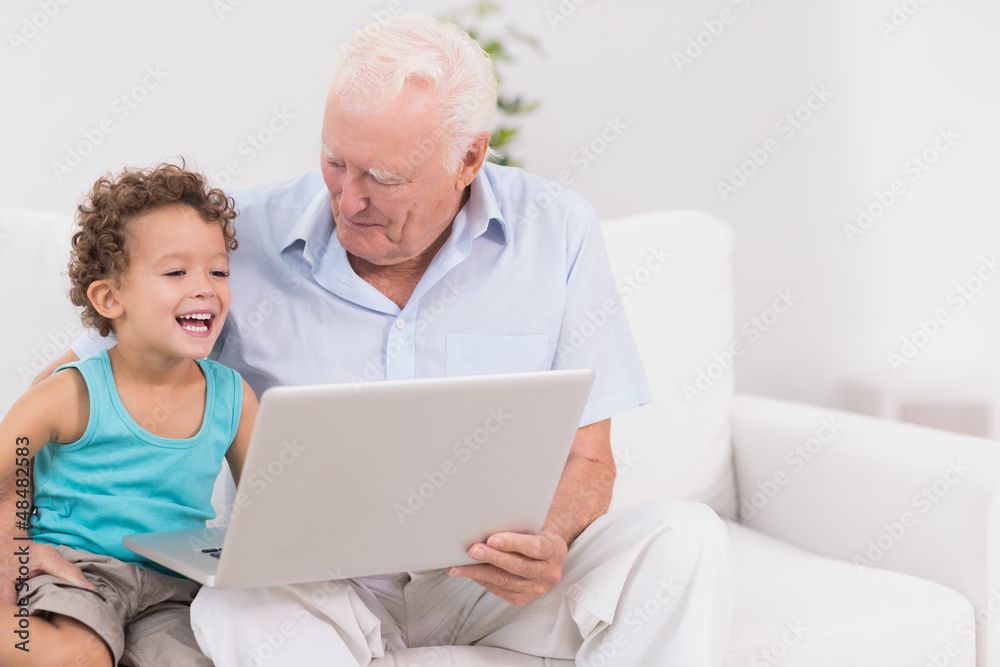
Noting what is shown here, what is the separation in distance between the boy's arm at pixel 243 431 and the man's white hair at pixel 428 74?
1.36 ft

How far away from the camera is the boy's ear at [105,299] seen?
44.5 inches

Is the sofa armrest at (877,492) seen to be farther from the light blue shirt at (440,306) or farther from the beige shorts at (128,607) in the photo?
the beige shorts at (128,607)

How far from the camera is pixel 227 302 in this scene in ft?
3.84

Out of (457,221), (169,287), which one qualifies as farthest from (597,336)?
(169,287)

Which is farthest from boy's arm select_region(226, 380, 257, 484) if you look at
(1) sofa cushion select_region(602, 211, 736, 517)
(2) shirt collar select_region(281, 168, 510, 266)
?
(1) sofa cushion select_region(602, 211, 736, 517)

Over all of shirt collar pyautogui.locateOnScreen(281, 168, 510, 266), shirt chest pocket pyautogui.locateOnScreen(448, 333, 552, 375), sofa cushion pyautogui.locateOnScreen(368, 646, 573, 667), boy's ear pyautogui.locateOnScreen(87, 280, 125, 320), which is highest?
shirt collar pyautogui.locateOnScreen(281, 168, 510, 266)

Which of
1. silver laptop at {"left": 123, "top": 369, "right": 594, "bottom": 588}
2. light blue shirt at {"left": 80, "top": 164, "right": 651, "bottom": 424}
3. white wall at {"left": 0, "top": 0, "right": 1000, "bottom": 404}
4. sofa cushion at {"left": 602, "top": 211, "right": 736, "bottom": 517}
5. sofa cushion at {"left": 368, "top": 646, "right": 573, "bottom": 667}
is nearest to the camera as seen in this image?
silver laptop at {"left": 123, "top": 369, "right": 594, "bottom": 588}

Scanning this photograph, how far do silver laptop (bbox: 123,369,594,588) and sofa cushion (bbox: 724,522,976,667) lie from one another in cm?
44

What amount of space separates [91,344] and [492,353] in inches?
23.2

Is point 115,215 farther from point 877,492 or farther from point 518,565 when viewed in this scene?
point 877,492

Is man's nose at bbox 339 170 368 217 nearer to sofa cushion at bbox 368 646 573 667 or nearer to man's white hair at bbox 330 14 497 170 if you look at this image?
man's white hair at bbox 330 14 497 170

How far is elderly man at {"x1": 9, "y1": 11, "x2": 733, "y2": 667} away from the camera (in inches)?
40.8

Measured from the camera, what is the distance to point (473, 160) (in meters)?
1.35

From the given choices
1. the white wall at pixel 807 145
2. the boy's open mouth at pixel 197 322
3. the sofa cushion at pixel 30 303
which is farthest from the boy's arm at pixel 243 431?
the white wall at pixel 807 145
